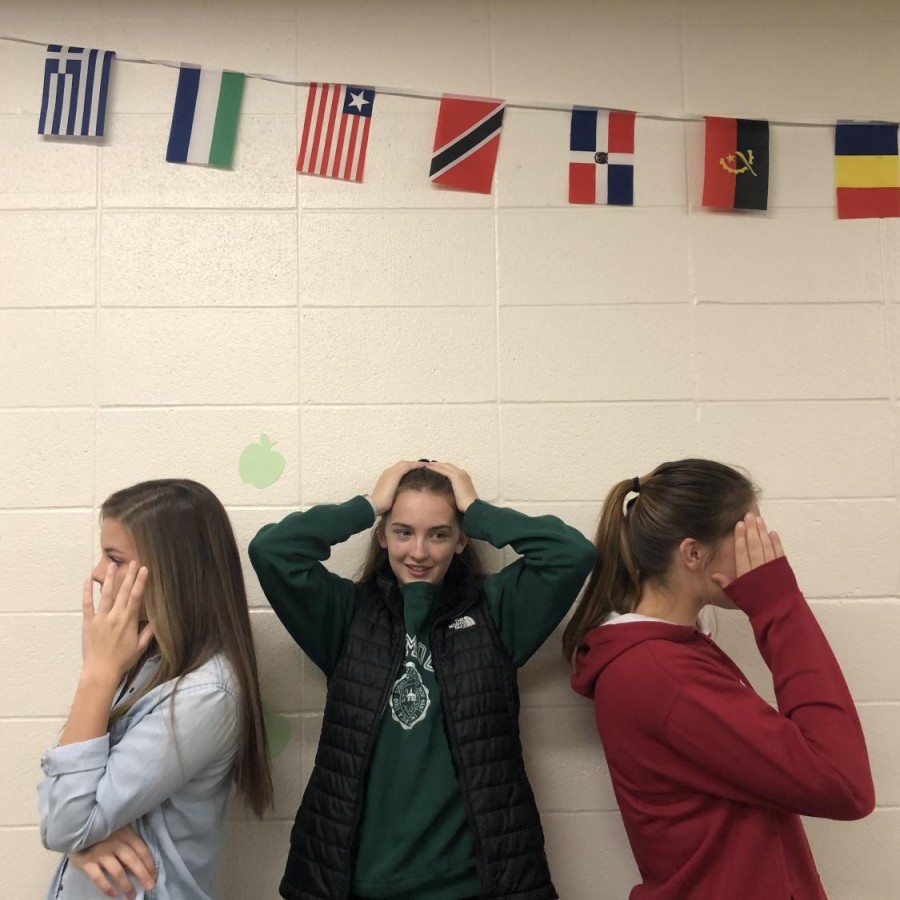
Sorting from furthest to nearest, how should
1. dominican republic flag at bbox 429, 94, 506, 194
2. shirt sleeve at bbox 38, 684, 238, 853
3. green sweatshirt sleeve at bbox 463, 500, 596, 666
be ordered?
1. dominican republic flag at bbox 429, 94, 506, 194
2. green sweatshirt sleeve at bbox 463, 500, 596, 666
3. shirt sleeve at bbox 38, 684, 238, 853

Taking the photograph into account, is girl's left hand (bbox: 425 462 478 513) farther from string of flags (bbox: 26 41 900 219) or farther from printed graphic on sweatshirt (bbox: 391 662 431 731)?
string of flags (bbox: 26 41 900 219)

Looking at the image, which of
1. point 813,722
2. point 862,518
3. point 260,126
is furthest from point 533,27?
point 813,722

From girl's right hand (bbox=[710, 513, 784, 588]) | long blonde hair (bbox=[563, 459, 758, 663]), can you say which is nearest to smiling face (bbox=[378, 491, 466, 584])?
long blonde hair (bbox=[563, 459, 758, 663])

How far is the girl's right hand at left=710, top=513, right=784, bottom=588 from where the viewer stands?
152cm

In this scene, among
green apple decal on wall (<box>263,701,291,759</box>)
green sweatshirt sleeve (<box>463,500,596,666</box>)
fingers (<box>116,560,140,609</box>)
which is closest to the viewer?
fingers (<box>116,560,140,609</box>)

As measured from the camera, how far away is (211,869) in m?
1.54

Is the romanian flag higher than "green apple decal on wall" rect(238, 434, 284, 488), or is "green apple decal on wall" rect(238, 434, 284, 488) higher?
the romanian flag

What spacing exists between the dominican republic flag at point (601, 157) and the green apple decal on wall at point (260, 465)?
89 centimetres

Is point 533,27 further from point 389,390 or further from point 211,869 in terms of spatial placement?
point 211,869

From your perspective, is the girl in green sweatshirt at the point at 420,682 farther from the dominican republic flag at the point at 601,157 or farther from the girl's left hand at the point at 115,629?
the dominican republic flag at the point at 601,157

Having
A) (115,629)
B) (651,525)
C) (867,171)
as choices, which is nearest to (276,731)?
(115,629)

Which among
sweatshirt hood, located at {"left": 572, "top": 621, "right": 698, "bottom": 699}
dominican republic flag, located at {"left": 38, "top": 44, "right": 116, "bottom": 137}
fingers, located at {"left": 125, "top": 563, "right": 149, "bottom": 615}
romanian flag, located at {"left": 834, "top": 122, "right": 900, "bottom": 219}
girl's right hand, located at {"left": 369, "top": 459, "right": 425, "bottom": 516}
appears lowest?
sweatshirt hood, located at {"left": 572, "top": 621, "right": 698, "bottom": 699}

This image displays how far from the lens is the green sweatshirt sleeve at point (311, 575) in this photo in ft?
5.24

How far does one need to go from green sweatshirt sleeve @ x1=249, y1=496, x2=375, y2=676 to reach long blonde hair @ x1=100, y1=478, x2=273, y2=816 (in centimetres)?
7
